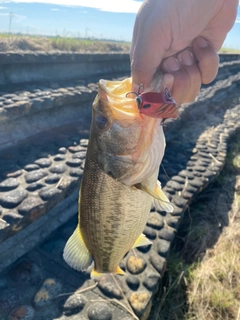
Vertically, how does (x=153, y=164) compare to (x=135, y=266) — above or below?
above

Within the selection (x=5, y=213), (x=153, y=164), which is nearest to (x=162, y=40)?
(x=153, y=164)

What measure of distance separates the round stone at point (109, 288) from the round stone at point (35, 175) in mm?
1286

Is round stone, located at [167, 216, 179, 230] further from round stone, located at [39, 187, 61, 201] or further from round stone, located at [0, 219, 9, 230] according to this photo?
round stone, located at [0, 219, 9, 230]

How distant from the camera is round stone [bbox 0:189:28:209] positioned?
3.10m

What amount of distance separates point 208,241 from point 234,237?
329mm

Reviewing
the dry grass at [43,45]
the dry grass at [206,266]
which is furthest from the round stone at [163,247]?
the dry grass at [43,45]

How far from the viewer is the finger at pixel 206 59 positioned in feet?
6.53

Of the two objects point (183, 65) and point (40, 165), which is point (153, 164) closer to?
point (183, 65)

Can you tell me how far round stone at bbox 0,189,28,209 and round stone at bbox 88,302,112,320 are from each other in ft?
3.76

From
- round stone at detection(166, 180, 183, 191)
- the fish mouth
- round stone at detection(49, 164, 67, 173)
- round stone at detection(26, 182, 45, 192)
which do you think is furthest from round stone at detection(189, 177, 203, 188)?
the fish mouth

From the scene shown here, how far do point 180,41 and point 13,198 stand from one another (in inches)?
82.8

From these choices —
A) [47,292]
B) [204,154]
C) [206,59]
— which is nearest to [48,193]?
[47,292]

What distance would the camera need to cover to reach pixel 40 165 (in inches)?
156

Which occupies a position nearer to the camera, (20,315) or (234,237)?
(20,315)
